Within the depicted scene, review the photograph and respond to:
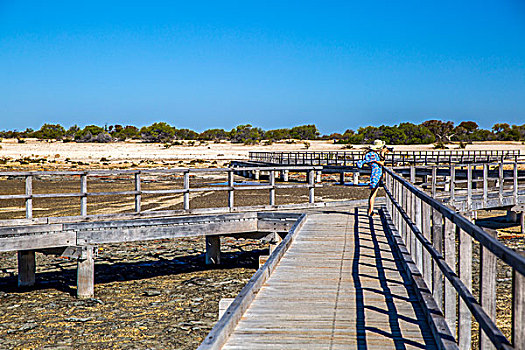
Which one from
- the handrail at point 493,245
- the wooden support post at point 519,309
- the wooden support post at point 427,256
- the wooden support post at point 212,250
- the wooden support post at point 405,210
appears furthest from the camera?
the wooden support post at point 212,250

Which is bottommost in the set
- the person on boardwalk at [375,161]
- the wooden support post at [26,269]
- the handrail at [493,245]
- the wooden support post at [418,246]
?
the wooden support post at [26,269]

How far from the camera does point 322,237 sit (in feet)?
34.7

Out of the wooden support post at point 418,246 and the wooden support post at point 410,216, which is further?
the wooden support post at point 410,216

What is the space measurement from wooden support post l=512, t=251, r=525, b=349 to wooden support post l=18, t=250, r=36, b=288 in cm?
1081

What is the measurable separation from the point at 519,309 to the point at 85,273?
9722 millimetres

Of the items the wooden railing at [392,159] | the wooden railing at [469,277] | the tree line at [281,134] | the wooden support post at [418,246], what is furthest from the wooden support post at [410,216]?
the tree line at [281,134]

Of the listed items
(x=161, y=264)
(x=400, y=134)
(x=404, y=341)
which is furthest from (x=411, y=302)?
(x=400, y=134)

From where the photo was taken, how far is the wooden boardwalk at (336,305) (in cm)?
500

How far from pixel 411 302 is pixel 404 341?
1.24 meters

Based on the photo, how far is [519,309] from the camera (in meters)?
2.85

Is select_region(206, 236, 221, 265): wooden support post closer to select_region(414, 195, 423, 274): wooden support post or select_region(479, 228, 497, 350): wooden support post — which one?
select_region(414, 195, 423, 274): wooden support post

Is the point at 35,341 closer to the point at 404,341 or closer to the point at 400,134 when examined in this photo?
the point at 404,341

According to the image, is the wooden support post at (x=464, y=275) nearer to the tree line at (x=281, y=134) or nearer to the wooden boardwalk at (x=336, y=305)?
the wooden boardwalk at (x=336, y=305)

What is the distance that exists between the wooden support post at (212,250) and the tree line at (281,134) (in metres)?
91.0
